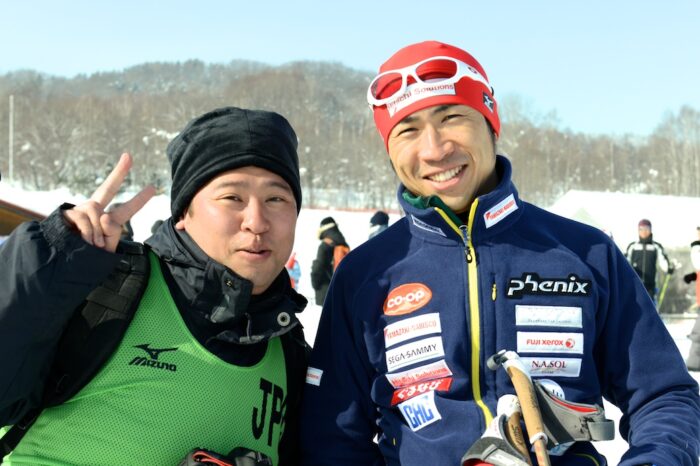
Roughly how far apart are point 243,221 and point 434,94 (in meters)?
0.74

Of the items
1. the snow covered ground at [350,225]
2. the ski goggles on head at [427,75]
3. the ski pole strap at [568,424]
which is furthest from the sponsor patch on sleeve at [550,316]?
the snow covered ground at [350,225]

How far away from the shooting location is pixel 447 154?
2414 millimetres

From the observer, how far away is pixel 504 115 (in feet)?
330

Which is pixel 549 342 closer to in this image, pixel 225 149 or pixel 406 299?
pixel 406 299

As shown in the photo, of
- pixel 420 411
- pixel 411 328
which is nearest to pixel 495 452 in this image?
pixel 420 411

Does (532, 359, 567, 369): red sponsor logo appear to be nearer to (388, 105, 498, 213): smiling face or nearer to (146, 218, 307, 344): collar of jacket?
(388, 105, 498, 213): smiling face

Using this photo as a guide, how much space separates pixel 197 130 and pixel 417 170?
72 cm

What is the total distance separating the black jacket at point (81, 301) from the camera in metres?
1.91

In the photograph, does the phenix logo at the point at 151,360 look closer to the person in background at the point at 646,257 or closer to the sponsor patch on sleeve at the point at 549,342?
the sponsor patch on sleeve at the point at 549,342

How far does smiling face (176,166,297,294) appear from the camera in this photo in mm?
2334

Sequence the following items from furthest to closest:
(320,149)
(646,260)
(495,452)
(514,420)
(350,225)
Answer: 1. (320,149)
2. (350,225)
3. (646,260)
4. (514,420)
5. (495,452)

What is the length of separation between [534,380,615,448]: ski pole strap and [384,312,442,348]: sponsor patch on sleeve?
0.44 m

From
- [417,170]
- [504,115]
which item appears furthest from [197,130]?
[504,115]

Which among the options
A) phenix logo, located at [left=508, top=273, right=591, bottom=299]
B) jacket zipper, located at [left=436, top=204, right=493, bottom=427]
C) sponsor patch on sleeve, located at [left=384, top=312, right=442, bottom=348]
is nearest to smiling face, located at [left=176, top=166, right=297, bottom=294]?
sponsor patch on sleeve, located at [left=384, top=312, right=442, bottom=348]
